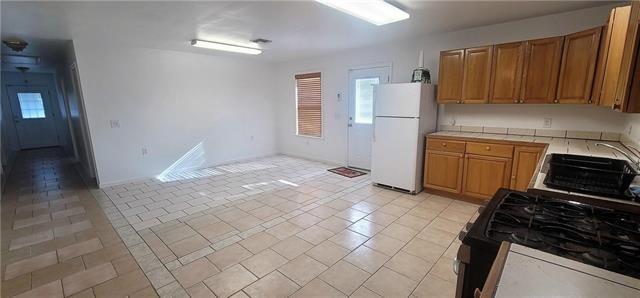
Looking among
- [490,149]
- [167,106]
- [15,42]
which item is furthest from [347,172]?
[15,42]

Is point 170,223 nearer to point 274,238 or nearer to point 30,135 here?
point 274,238

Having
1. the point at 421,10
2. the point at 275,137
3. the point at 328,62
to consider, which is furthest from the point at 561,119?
the point at 275,137

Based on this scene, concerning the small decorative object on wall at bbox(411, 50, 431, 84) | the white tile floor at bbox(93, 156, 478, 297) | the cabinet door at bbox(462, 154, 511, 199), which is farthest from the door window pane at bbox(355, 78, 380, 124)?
the cabinet door at bbox(462, 154, 511, 199)

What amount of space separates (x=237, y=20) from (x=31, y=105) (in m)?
8.72

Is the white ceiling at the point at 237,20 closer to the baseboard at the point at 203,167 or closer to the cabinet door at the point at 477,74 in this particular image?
the cabinet door at the point at 477,74

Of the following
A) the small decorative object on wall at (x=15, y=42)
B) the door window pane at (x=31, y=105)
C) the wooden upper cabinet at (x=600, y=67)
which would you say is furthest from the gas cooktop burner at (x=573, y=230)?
the door window pane at (x=31, y=105)

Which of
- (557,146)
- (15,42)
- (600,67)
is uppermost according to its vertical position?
(15,42)

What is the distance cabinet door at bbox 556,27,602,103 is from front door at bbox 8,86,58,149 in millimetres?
11886

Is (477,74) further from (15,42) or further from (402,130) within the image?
(15,42)

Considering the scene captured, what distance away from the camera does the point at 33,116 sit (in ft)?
25.8

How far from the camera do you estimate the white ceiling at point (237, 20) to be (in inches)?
107

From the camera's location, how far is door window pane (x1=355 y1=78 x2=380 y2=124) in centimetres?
498

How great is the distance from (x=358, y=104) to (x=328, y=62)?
1127mm

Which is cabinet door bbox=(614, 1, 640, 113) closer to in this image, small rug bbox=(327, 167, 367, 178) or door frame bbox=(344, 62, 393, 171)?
door frame bbox=(344, 62, 393, 171)
